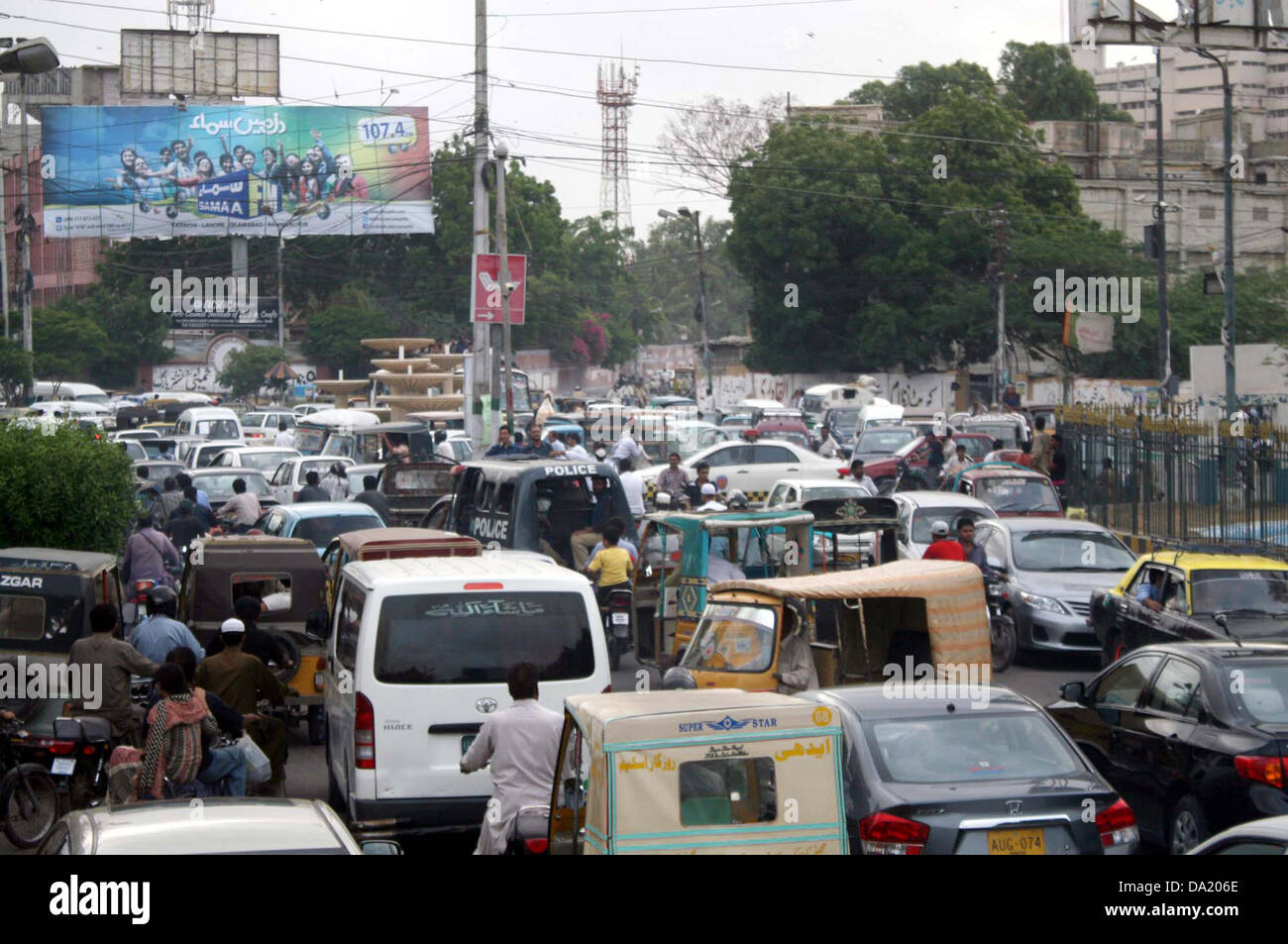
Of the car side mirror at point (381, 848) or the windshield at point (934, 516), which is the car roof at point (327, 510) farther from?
the car side mirror at point (381, 848)

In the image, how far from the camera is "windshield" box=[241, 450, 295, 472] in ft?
96.0

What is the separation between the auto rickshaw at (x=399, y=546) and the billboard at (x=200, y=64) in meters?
63.2

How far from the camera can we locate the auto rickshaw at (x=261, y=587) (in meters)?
13.3

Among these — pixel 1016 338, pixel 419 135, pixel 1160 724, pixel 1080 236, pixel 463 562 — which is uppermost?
pixel 419 135

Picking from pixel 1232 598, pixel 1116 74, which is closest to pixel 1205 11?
pixel 1232 598

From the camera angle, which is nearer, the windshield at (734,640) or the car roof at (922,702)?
the car roof at (922,702)

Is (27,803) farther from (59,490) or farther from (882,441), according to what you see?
(882,441)

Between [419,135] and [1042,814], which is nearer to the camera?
[1042,814]

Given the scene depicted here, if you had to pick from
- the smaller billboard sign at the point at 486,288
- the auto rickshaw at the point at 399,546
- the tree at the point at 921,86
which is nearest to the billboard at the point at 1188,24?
the auto rickshaw at the point at 399,546

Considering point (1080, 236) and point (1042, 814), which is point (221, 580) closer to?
point (1042, 814)

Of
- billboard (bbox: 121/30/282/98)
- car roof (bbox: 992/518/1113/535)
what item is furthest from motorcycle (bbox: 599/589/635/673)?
billboard (bbox: 121/30/282/98)

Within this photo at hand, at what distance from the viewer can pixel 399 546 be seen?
42.9ft

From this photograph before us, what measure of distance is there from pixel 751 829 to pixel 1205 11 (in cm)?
1135
